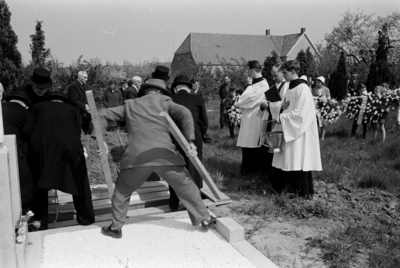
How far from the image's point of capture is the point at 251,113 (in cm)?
738

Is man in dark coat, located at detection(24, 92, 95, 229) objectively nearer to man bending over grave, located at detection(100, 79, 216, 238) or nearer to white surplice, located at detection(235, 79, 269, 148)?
man bending over grave, located at detection(100, 79, 216, 238)

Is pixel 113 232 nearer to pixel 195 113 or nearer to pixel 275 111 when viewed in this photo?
pixel 195 113

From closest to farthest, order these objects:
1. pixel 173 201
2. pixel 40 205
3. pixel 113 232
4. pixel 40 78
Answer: pixel 113 232, pixel 40 205, pixel 40 78, pixel 173 201

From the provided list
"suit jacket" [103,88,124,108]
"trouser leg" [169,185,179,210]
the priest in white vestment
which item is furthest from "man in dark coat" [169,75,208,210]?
"suit jacket" [103,88,124,108]

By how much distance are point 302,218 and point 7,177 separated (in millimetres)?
3707

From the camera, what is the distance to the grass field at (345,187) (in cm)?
427

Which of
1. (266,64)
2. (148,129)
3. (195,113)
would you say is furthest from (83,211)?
(266,64)

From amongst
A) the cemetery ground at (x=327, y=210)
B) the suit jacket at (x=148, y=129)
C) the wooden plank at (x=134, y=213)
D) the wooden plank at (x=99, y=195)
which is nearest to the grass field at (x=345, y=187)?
the cemetery ground at (x=327, y=210)

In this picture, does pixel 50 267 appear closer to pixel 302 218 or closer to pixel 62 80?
pixel 302 218

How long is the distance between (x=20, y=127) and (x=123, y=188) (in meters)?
1.54

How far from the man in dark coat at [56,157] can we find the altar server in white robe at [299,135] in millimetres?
2927

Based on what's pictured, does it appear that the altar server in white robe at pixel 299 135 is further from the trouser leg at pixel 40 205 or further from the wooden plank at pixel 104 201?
the trouser leg at pixel 40 205

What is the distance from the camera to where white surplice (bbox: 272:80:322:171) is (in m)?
5.78

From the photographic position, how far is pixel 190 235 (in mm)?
4445
